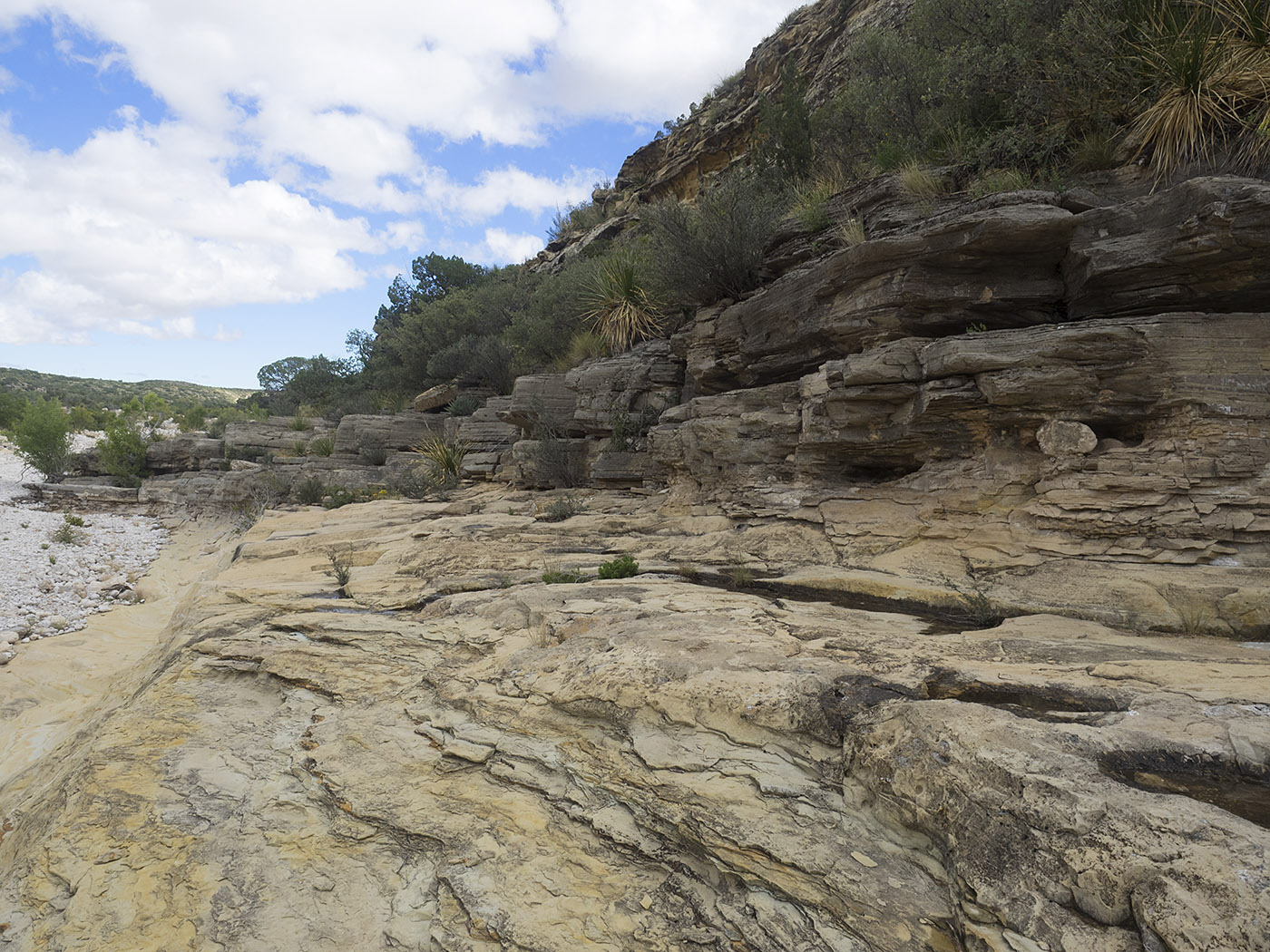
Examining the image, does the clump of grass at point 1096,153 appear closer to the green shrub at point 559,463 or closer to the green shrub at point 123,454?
the green shrub at point 559,463

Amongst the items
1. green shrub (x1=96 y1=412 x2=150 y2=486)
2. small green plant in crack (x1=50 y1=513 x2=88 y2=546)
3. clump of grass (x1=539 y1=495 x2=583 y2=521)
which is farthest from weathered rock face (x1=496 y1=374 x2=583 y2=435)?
green shrub (x1=96 y1=412 x2=150 y2=486)

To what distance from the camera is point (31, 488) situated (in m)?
23.2

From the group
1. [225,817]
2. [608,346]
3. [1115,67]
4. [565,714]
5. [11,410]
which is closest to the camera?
[225,817]

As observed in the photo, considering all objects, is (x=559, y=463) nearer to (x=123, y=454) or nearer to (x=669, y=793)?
(x=669, y=793)

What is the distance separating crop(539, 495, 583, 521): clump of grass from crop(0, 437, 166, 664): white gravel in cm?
809

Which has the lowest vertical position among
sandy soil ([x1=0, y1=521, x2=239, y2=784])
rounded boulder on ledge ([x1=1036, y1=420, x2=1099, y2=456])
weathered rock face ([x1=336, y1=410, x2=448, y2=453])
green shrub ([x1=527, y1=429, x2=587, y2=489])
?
sandy soil ([x1=0, y1=521, x2=239, y2=784])

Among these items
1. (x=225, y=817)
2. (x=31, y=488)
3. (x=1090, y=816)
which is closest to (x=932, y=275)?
(x=1090, y=816)

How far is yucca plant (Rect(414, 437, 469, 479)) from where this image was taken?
1633 cm

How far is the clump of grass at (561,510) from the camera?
34.7ft

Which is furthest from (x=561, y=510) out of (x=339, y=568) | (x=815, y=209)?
(x=815, y=209)

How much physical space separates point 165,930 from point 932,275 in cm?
899

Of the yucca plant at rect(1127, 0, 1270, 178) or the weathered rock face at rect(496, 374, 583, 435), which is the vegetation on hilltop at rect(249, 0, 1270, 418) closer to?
the yucca plant at rect(1127, 0, 1270, 178)

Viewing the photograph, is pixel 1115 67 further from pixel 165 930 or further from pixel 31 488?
pixel 31 488

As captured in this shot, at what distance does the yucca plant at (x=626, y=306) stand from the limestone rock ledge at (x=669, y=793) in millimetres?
9673
